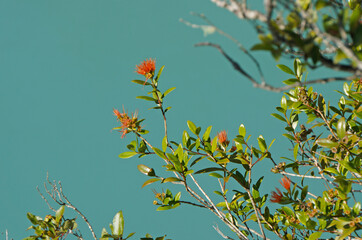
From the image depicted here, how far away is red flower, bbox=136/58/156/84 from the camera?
2127 millimetres

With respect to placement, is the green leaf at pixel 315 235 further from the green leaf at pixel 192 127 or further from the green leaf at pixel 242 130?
the green leaf at pixel 192 127

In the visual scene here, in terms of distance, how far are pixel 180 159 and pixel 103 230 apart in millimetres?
551

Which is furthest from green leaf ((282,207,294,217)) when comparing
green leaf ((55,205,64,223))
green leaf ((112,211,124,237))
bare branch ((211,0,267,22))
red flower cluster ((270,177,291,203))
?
bare branch ((211,0,267,22))

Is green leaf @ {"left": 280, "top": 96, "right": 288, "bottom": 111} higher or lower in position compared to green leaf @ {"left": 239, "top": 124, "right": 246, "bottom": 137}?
higher

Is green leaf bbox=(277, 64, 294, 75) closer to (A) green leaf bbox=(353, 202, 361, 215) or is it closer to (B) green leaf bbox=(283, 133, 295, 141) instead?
(B) green leaf bbox=(283, 133, 295, 141)

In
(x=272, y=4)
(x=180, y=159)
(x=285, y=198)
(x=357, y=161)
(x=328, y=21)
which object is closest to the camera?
(x=272, y=4)

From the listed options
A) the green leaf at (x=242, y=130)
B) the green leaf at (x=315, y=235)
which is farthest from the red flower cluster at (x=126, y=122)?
the green leaf at (x=315, y=235)

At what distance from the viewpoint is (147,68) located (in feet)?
7.01

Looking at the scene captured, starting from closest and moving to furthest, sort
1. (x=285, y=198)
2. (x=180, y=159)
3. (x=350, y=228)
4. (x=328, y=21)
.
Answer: (x=328, y=21) → (x=350, y=228) → (x=180, y=159) → (x=285, y=198)

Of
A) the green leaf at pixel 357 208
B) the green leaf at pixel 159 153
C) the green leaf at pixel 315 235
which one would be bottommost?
the green leaf at pixel 315 235

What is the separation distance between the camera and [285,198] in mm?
2125

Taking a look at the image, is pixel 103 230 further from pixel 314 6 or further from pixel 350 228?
pixel 314 6

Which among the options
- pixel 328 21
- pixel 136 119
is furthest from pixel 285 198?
pixel 328 21

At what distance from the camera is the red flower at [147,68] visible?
2.13 metres
